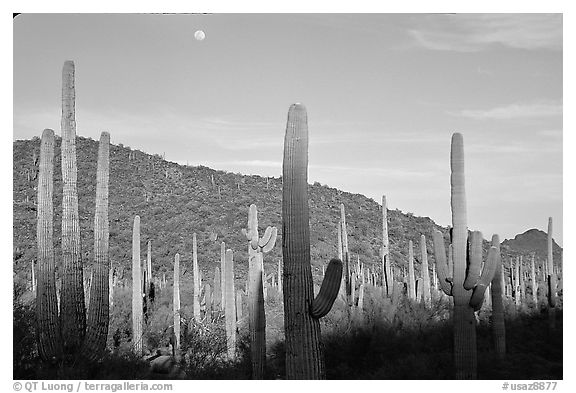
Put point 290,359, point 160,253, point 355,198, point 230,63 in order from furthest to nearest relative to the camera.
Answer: point 355,198
point 160,253
point 230,63
point 290,359

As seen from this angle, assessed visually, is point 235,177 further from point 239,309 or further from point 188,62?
point 188,62

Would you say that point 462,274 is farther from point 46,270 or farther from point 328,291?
point 46,270

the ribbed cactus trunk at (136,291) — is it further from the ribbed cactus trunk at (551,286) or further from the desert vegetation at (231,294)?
the ribbed cactus trunk at (551,286)

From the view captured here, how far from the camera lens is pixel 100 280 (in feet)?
27.9

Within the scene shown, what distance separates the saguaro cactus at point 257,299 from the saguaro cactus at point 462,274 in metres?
2.62

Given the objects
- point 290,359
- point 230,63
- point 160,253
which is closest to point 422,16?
point 230,63

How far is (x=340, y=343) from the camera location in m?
12.1

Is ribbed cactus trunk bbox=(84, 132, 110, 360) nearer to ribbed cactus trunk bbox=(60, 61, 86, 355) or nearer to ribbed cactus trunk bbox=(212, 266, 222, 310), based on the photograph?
ribbed cactus trunk bbox=(60, 61, 86, 355)

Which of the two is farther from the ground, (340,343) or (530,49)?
(530,49)

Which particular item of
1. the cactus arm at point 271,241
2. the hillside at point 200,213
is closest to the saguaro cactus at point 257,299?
the cactus arm at point 271,241

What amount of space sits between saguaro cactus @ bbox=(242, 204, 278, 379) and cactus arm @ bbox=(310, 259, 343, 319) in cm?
295

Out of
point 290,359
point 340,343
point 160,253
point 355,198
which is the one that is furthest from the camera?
point 355,198

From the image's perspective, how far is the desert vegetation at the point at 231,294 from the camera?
7309 millimetres
